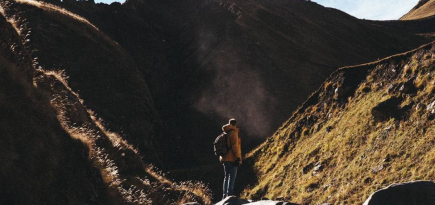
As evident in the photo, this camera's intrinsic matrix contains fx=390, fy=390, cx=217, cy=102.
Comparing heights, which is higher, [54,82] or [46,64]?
[46,64]

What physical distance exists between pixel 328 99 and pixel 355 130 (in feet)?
20.2

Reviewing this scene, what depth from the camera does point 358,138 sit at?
20469 mm

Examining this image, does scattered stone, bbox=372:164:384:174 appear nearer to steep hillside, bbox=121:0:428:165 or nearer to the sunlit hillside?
the sunlit hillside

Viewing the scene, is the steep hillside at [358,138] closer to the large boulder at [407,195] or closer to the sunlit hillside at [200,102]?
the sunlit hillside at [200,102]

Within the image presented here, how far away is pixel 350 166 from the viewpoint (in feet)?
62.5

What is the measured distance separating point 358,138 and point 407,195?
12414mm

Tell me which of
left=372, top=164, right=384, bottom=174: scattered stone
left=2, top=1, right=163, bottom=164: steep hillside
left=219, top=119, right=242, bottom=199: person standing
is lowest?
left=372, top=164, right=384, bottom=174: scattered stone

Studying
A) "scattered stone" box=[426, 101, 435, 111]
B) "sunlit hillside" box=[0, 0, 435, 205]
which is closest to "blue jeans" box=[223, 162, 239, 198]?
"sunlit hillside" box=[0, 0, 435, 205]

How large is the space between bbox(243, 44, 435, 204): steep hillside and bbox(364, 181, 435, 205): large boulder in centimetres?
683

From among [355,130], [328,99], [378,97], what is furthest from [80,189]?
[328,99]

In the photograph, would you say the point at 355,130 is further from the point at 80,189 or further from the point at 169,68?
the point at 169,68

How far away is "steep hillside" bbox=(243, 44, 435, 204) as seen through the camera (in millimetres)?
16750

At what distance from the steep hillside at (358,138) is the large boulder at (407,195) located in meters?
6.83

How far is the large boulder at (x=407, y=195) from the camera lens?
8.39 meters
